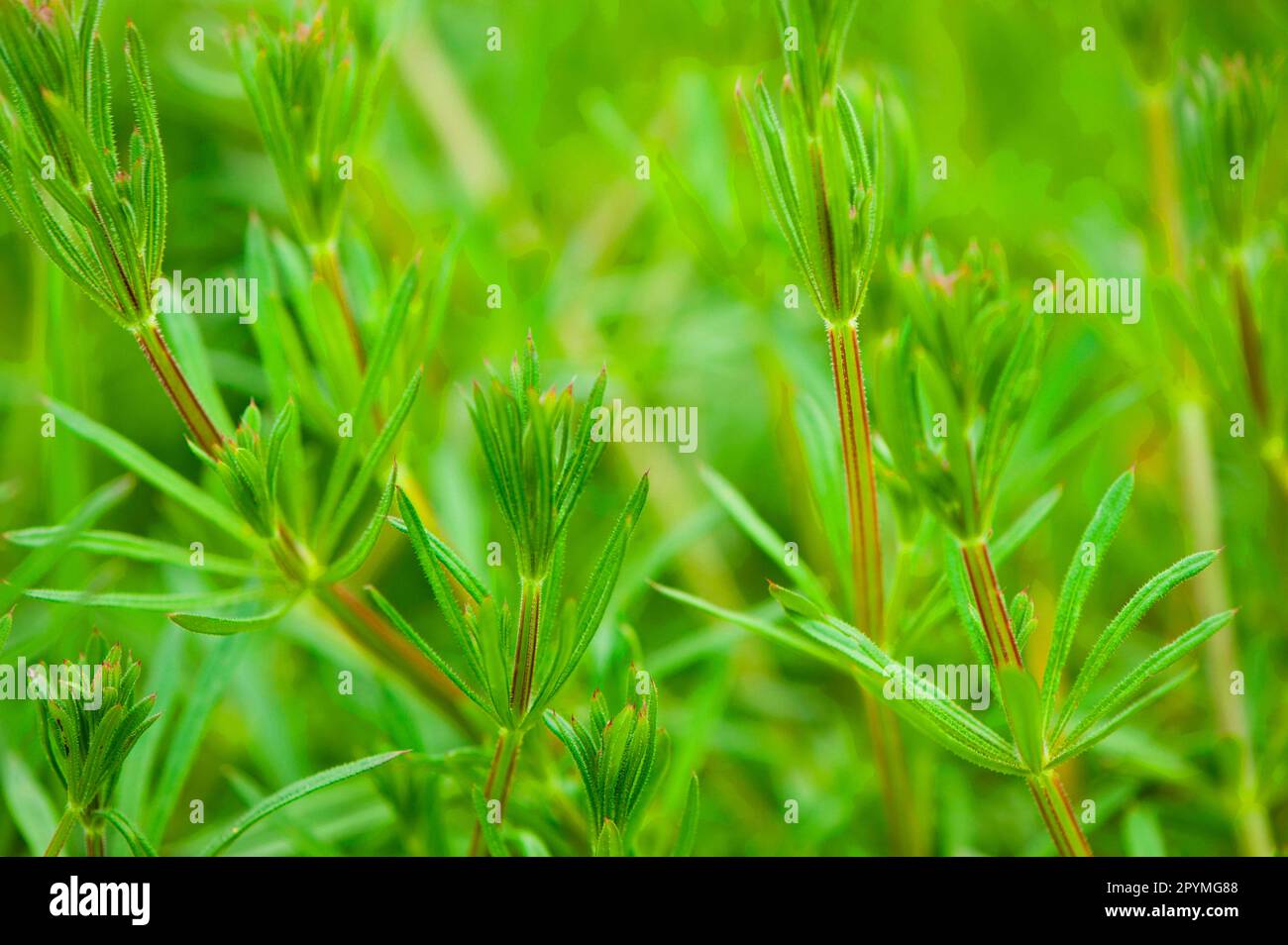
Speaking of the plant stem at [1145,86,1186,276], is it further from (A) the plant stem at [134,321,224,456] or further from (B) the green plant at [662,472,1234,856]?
(A) the plant stem at [134,321,224,456]

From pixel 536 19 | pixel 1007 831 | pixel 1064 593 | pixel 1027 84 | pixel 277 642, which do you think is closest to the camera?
pixel 1064 593

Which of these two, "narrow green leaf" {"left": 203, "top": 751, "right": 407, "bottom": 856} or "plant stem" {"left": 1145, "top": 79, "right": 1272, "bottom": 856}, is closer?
"narrow green leaf" {"left": 203, "top": 751, "right": 407, "bottom": 856}

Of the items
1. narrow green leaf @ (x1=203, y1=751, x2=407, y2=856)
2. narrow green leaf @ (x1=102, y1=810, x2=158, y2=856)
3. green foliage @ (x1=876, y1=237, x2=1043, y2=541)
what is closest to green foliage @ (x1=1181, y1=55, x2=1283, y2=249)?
green foliage @ (x1=876, y1=237, x2=1043, y2=541)

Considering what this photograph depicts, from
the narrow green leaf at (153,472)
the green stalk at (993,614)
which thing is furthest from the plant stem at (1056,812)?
the narrow green leaf at (153,472)

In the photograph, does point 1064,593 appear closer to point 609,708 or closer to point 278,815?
point 609,708

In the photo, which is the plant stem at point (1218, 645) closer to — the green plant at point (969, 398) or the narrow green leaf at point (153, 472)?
the green plant at point (969, 398)
